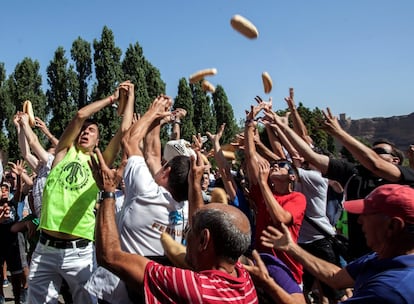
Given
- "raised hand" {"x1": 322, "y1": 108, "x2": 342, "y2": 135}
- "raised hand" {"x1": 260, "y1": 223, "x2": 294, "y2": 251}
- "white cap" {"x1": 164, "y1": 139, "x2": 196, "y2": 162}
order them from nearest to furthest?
"raised hand" {"x1": 260, "y1": 223, "x2": 294, "y2": 251}
"raised hand" {"x1": 322, "y1": 108, "x2": 342, "y2": 135}
"white cap" {"x1": 164, "y1": 139, "x2": 196, "y2": 162}

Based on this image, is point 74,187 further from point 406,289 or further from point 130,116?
point 406,289

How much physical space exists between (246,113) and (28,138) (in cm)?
221

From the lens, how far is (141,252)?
3.13m

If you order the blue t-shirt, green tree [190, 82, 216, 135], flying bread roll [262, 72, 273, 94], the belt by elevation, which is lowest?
the blue t-shirt

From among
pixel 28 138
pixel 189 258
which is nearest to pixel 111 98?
pixel 28 138

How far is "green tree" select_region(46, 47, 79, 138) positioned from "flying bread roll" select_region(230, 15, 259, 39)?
108 ft

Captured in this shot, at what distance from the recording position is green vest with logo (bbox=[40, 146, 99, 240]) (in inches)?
158

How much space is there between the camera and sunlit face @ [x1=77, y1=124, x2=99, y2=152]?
430 cm

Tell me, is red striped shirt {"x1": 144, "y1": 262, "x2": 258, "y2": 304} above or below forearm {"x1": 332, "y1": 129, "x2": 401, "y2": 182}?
below

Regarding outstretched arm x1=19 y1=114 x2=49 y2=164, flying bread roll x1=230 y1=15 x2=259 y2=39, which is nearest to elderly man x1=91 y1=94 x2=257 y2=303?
outstretched arm x1=19 y1=114 x2=49 y2=164

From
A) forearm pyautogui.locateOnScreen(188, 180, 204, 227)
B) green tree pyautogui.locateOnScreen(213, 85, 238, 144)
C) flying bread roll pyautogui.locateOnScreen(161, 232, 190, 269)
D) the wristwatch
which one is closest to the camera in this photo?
the wristwatch

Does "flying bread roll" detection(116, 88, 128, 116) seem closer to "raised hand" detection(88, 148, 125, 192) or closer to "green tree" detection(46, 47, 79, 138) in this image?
"raised hand" detection(88, 148, 125, 192)

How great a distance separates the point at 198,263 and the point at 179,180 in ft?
3.53

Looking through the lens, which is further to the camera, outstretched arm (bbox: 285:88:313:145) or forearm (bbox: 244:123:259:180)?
outstretched arm (bbox: 285:88:313:145)
